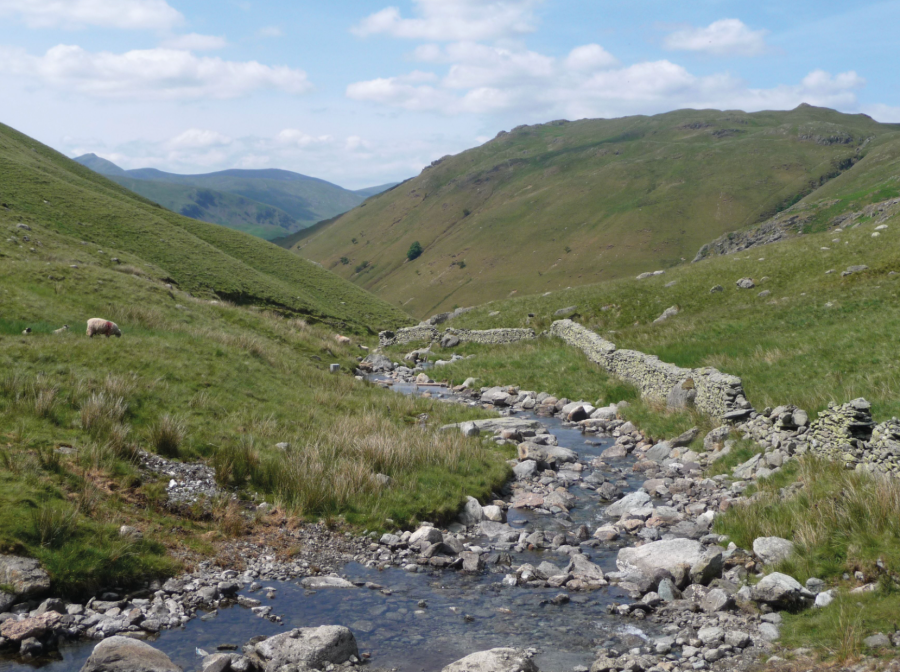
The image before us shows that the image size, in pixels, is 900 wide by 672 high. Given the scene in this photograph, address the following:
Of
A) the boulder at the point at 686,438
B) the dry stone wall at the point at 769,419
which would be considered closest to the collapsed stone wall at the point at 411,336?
the dry stone wall at the point at 769,419

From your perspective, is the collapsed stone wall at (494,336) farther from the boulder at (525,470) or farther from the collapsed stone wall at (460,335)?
the boulder at (525,470)

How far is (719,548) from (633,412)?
11.1m

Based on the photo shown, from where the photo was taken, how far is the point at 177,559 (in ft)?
31.1

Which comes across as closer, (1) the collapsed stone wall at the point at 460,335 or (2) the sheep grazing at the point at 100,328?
(2) the sheep grazing at the point at 100,328

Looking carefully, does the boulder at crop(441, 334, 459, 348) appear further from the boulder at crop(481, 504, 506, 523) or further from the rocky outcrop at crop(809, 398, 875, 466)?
the rocky outcrop at crop(809, 398, 875, 466)

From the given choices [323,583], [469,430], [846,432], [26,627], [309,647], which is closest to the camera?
[26,627]

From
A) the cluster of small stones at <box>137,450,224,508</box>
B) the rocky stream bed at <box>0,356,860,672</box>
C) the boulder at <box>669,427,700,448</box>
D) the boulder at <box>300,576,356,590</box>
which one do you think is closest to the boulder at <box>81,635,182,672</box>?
the rocky stream bed at <box>0,356,860,672</box>

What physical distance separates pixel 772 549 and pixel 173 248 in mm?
59672

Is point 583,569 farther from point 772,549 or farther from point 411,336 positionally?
point 411,336

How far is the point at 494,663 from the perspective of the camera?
7.26 metres

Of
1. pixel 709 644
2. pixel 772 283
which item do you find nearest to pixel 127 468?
pixel 709 644

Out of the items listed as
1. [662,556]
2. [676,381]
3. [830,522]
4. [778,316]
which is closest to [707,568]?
[662,556]

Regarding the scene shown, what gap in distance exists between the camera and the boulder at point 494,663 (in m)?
7.18

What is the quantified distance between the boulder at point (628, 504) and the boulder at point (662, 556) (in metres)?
2.36
